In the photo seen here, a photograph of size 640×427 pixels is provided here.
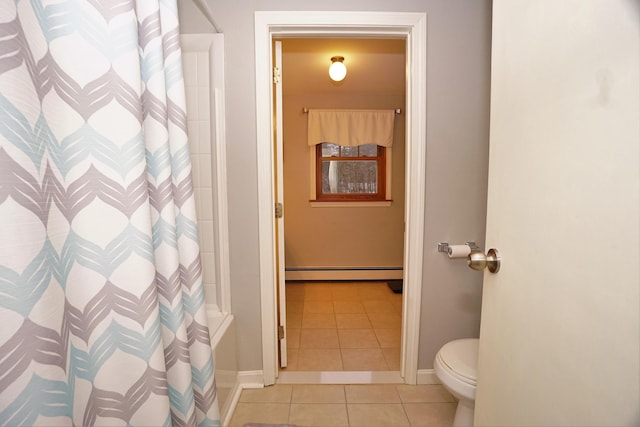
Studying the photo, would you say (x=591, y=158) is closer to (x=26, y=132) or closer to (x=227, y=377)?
(x=26, y=132)

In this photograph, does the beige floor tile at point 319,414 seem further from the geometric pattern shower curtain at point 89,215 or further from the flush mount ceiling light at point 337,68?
the flush mount ceiling light at point 337,68

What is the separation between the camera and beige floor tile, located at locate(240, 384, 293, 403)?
167cm

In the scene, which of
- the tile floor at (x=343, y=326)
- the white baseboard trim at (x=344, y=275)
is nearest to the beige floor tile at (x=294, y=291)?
the tile floor at (x=343, y=326)

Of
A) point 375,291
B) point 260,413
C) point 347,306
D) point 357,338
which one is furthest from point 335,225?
point 260,413

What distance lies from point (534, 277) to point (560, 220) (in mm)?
130

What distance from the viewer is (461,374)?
1.27 metres

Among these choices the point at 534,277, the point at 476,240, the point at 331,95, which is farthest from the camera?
the point at 331,95

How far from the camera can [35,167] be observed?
0.52 m

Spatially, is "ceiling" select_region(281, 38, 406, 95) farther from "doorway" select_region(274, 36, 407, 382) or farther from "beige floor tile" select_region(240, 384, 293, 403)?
"beige floor tile" select_region(240, 384, 293, 403)

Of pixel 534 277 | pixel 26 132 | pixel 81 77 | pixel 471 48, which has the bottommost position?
pixel 534 277

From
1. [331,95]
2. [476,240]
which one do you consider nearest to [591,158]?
[476,240]

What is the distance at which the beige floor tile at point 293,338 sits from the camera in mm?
2229

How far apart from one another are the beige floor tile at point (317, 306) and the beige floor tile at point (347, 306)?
0.05 m

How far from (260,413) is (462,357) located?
1050 millimetres
